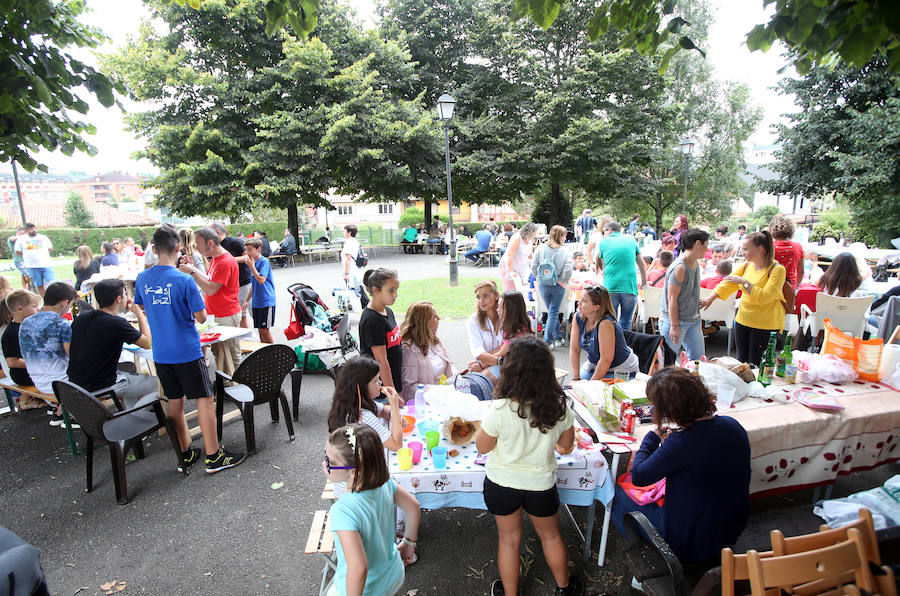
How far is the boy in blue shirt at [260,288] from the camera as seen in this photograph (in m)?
6.57

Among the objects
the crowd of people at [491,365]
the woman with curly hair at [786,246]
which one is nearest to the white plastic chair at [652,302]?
the crowd of people at [491,365]

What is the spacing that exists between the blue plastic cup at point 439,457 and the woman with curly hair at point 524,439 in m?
0.31

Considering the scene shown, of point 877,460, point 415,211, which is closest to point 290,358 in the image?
point 877,460

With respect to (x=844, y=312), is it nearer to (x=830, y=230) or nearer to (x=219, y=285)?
(x=219, y=285)

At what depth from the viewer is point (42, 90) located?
3027 mm

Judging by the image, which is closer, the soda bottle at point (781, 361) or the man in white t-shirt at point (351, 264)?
the soda bottle at point (781, 361)

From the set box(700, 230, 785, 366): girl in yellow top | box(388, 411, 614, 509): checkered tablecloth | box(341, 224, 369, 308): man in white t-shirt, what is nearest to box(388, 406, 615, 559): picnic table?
box(388, 411, 614, 509): checkered tablecloth

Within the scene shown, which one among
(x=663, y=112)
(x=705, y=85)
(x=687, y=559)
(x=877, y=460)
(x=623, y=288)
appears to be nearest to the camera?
(x=687, y=559)

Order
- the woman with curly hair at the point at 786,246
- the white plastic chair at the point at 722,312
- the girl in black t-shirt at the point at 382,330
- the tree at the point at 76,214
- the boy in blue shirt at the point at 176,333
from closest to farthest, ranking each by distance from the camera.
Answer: the girl in black t-shirt at the point at 382,330, the boy in blue shirt at the point at 176,333, the woman with curly hair at the point at 786,246, the white plastic chair at the point at 722,312, the tree at the point at 76,214

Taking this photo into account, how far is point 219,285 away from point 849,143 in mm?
19120

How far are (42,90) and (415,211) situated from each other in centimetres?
3791

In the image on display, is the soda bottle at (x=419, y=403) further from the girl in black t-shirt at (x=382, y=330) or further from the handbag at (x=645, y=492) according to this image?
the handbag at (x=645, y=492)

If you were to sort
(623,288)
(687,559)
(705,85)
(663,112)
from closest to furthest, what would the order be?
(687,559)
(623,288)
(663,112)
(705,85)

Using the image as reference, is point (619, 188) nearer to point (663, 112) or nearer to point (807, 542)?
point (663, 112)
